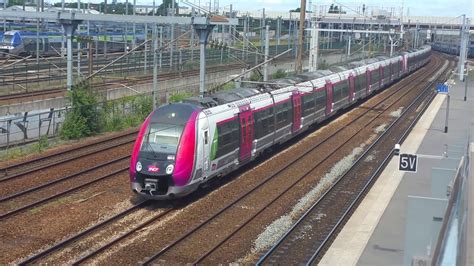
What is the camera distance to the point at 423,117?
36.3 meters

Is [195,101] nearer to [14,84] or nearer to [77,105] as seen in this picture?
[77,105]

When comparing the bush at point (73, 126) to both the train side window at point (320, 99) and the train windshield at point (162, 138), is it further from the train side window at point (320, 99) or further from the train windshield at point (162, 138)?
the train side window at point (320, 99)

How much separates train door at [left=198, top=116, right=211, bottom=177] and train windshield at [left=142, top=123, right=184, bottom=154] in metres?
0.69

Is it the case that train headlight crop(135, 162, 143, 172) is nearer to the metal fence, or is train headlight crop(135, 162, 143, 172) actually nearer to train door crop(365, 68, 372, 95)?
the metal fence

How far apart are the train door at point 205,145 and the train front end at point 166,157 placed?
321mm

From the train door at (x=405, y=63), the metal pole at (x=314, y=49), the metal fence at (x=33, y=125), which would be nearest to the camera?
the metal fence at (x=33, y=125)

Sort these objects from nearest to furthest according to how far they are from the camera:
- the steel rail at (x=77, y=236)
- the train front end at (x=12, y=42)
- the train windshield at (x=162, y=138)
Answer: the steel rail at (x=77, y=236), the train windshield at (x=162, y=138), the train front end at (x=12, y=42)

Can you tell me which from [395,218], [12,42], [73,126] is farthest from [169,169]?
[12,42]

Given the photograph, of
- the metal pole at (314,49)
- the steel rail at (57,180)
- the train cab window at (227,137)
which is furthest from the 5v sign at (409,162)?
the metal pole at (314,49)

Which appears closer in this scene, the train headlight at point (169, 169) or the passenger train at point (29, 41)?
the train headlight at point (169, 169)

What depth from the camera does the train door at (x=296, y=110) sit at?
982 inches

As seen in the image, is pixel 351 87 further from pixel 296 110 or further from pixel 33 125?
pixel 33 125

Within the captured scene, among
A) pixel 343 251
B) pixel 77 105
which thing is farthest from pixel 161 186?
pixel 77 105

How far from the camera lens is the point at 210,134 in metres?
16.8
